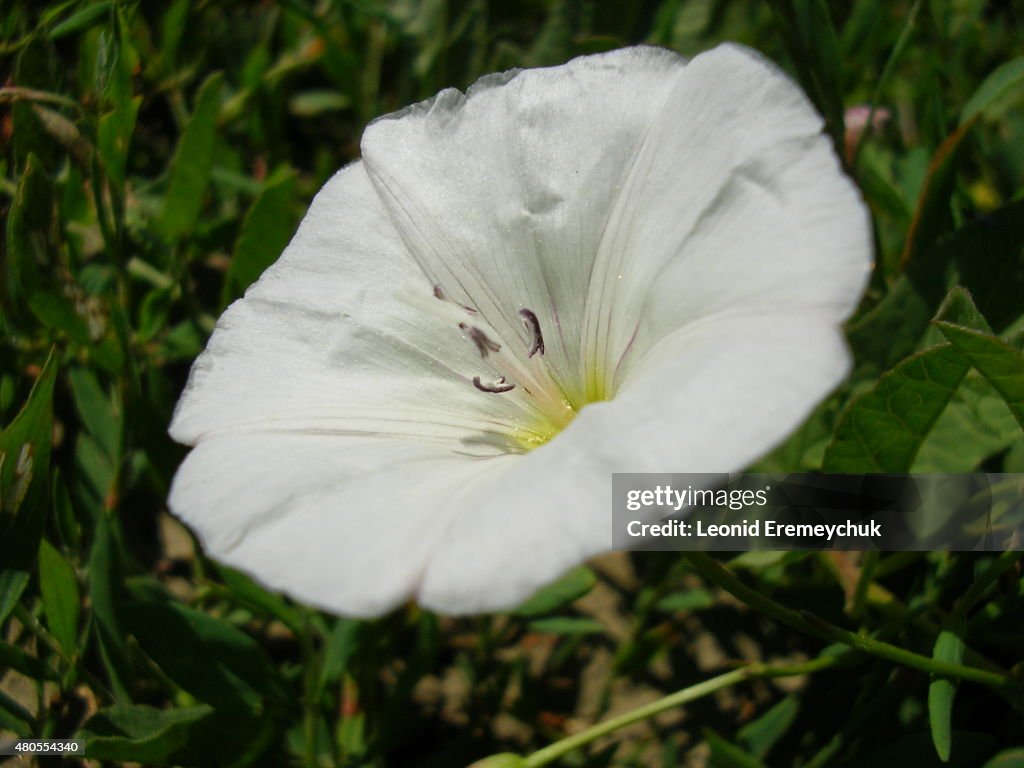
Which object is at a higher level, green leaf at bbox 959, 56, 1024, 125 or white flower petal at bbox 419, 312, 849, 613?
green leaf at bbox 959, 56, 1024, 125

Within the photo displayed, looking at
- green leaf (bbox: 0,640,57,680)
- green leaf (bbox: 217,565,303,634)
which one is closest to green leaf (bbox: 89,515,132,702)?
green leaf (bbox: 0,640,57,680)

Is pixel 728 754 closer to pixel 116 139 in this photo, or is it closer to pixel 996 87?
pixel 996 87

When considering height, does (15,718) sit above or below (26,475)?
below

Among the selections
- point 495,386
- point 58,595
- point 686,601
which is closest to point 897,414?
point 495,386

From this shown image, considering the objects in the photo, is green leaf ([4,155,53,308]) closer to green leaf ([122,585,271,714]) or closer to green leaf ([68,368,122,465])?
green leaf ([68,368,122,465])

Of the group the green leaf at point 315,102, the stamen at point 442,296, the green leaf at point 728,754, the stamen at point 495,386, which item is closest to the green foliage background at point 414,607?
the green leaf at point 728,754

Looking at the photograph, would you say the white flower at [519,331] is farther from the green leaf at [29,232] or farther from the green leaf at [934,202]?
the green leaf at [934,202]

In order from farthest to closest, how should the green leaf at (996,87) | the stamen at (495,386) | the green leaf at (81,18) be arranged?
the green leaf at (81,18)
the green leaf at (996,87)
the stamen at (495,386)
